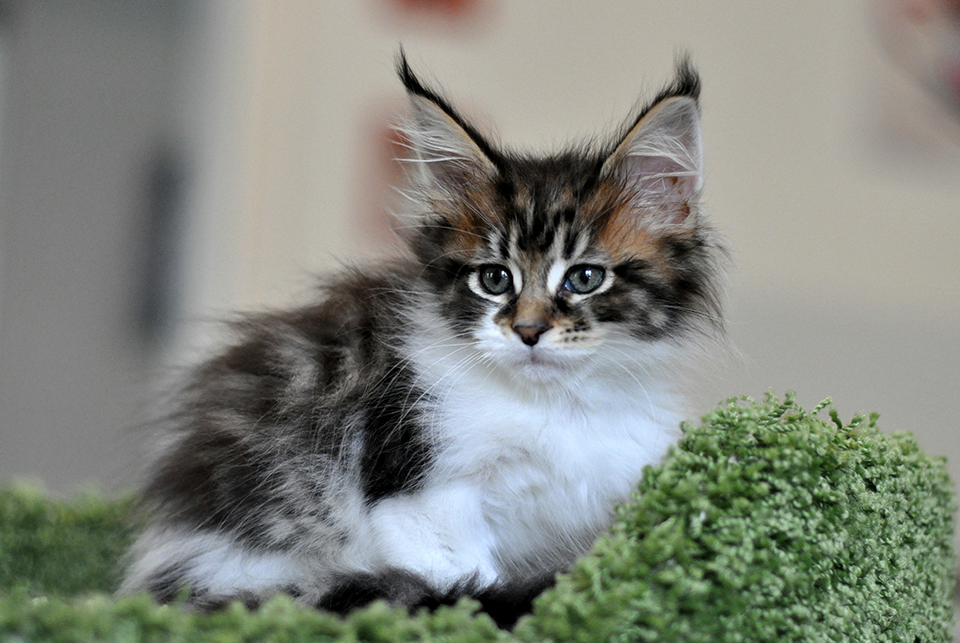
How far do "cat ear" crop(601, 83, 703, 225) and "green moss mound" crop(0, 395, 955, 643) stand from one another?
46 centimetres

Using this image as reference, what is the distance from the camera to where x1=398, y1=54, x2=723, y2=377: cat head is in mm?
1426

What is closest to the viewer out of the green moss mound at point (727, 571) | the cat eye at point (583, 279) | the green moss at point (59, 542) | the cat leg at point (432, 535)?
the green moss mound at point (727, 571)

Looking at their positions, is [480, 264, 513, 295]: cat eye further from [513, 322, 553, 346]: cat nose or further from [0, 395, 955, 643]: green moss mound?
[0, 395, 955, 643]: green moss mound

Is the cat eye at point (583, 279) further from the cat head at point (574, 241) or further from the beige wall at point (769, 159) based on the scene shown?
the beige wall at point (769, 159)

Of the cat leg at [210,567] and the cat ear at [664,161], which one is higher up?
the cat ear at [664,161]

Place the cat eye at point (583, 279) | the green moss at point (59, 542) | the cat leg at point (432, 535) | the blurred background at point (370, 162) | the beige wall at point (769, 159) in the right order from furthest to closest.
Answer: the beige wall at point (769, 159) < the blurred background at point (370, 162) < the green moss at point (59, 542) < the cat eye at point (583, 279) < the cat leg at point (432, 535)

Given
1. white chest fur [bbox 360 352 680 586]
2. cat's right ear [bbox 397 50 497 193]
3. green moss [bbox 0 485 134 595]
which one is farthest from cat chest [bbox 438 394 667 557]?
green moss [bbox 0 485 134 595]

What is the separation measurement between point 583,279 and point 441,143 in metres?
0.40

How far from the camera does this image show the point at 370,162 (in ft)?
12.1

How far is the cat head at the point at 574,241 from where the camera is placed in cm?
143

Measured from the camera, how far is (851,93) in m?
3.78

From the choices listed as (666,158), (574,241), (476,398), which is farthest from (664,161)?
(476,398)

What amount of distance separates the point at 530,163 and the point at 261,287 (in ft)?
7.45

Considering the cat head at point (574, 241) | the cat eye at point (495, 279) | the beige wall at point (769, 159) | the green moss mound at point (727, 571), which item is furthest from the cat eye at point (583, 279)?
the beige wall at point (769, 159)
